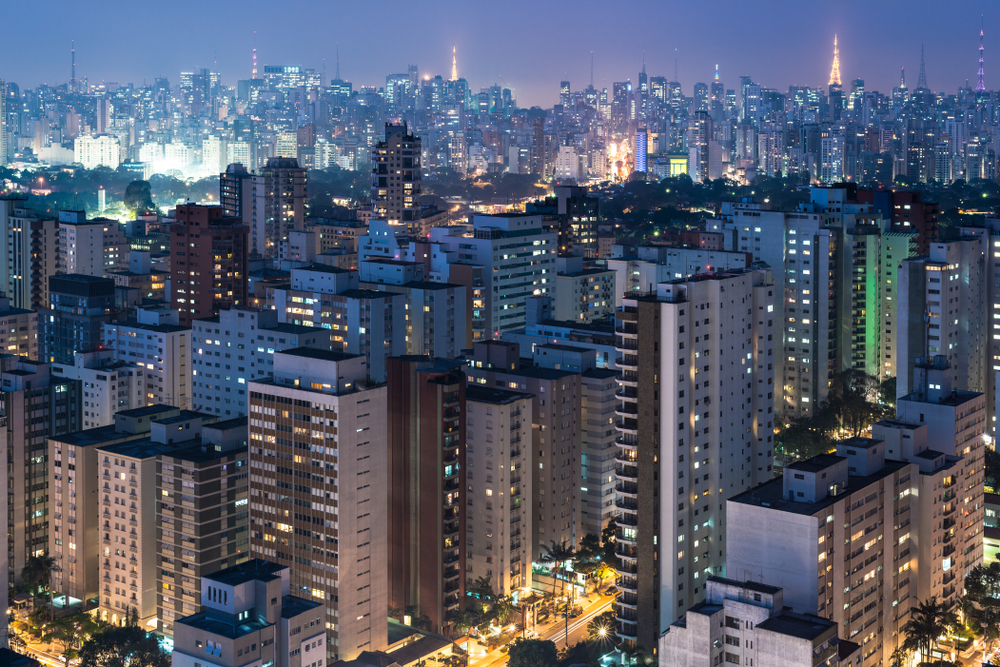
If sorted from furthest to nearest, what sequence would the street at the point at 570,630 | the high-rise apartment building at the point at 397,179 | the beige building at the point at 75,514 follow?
the high-rise apartment building at the point at 397,179
the beige building at the point at 75,514
the street at the point at 570,630

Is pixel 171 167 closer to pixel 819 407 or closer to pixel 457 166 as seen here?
pixel 457 166

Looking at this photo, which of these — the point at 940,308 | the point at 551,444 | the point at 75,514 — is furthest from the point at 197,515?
the point at 940,308

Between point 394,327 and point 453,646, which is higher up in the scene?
point 394,327

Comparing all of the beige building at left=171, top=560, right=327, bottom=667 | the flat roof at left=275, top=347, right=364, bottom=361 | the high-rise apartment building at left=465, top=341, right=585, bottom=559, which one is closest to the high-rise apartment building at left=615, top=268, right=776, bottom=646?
the flat roof at left=275, top=347, right=364, bottom=361

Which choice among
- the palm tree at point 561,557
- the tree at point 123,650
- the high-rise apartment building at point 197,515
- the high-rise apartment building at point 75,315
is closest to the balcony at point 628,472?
the palm tree at point 561,557

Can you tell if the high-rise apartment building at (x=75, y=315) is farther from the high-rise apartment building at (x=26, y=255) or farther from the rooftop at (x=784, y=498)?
the rooftop at (x=784, y=498)


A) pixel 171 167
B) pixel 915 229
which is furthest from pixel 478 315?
pixel 171 167
